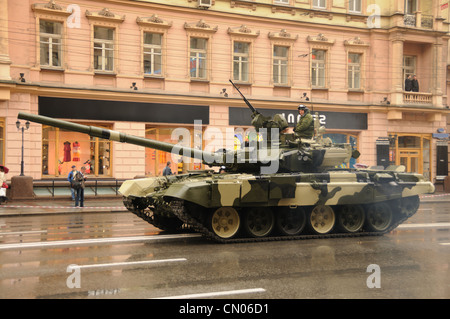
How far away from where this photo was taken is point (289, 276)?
798cm

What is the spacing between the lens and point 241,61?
2534 centimetres

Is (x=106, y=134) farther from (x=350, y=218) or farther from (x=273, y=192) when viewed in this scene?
(x=350, y=218)

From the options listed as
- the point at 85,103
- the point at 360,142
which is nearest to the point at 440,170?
the point at 360,142

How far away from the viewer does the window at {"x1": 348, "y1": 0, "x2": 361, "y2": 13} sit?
91.0 ft

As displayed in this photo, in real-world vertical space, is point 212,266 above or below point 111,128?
below

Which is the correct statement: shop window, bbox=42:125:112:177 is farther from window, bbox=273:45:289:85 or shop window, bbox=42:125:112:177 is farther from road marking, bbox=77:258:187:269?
road marking, bbox=77:258:187:269

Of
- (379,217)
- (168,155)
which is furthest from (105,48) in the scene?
(379,217)

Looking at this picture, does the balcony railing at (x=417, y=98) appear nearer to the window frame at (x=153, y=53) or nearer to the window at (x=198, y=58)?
the window at (x=198, y=58)

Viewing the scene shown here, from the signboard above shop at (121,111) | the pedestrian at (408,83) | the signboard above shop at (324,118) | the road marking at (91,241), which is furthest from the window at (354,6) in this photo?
the road marking at (91,241)

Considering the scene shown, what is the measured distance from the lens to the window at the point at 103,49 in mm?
22656

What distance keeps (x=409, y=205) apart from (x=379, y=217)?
3.22ft

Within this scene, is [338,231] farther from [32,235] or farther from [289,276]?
[32,235]

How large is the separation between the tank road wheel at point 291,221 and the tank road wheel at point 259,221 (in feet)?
0.73

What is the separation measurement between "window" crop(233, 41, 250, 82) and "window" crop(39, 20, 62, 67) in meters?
7.99
